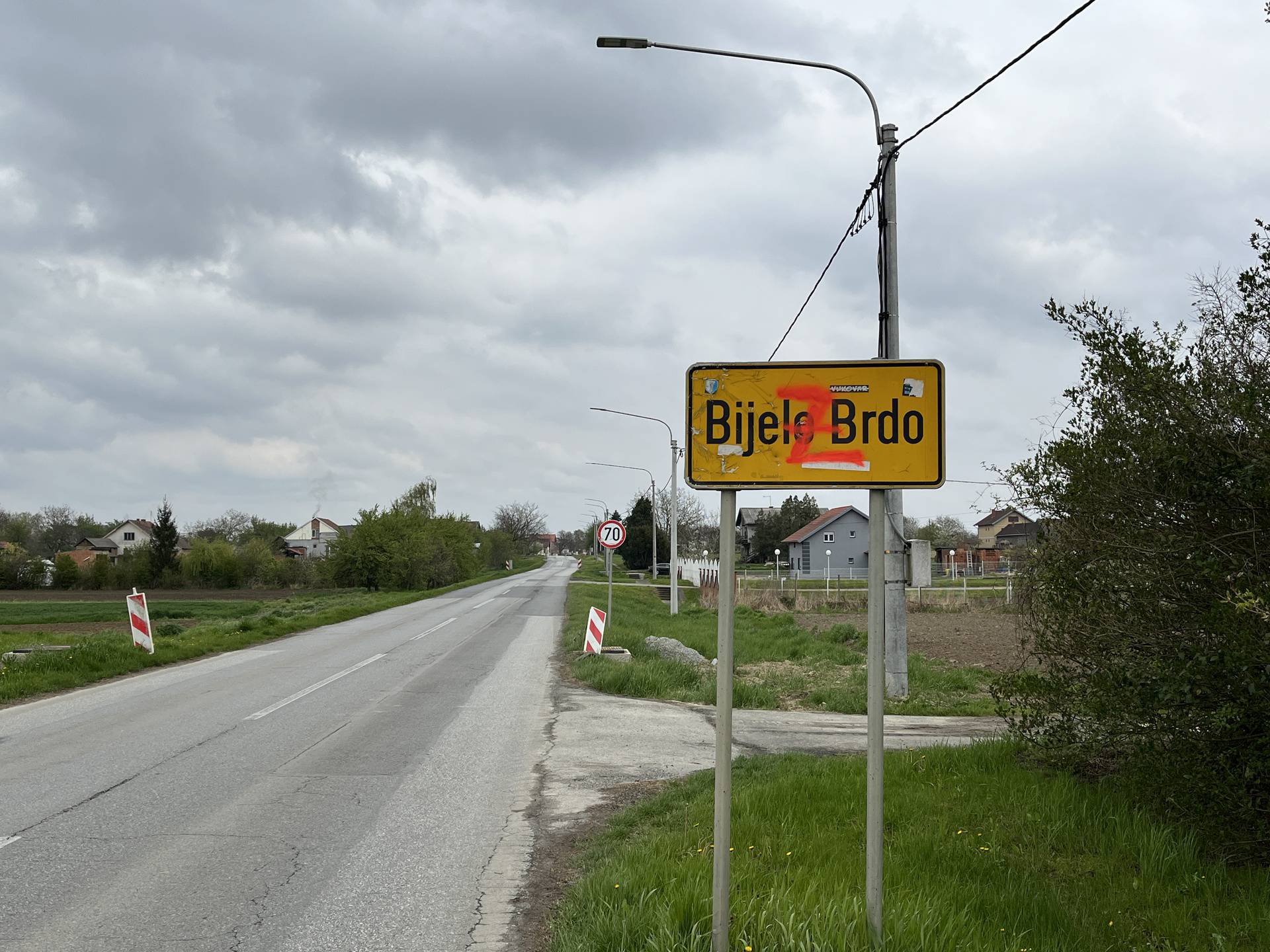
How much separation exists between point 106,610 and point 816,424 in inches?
2053

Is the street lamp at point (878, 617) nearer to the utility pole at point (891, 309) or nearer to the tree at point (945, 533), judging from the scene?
the utility pole at point (891, 309)

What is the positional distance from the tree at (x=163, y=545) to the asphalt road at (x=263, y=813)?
68.1 meters

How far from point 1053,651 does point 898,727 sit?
4452mm

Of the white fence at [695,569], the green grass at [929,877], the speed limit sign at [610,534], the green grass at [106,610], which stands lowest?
the green grass at [106,610]

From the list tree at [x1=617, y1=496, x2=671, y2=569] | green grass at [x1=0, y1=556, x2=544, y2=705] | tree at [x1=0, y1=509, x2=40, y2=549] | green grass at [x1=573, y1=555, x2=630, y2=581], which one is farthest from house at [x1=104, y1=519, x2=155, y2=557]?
green grass at [x1=0, y1=556, x2=544, y2=705]

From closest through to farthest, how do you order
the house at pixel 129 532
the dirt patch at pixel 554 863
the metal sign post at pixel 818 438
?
the metal sign post at pixel 818 438
the dirt patch at pixel 554 863
the house at pixel 129 532

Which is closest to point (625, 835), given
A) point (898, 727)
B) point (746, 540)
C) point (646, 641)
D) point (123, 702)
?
point (898, 727)

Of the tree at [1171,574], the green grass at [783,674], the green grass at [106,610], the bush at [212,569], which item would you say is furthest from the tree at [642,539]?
the tree at [1171,574]

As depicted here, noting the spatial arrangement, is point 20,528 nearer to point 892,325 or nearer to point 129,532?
point 129,532

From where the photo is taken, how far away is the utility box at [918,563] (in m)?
11.5

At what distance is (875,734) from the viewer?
3.90m

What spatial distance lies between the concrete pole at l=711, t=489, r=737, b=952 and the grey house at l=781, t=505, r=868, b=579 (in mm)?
75711

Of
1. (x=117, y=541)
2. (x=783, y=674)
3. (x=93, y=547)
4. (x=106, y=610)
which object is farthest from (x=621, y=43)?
(x=117, y=541)

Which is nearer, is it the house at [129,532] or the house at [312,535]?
the house at [129,532]
